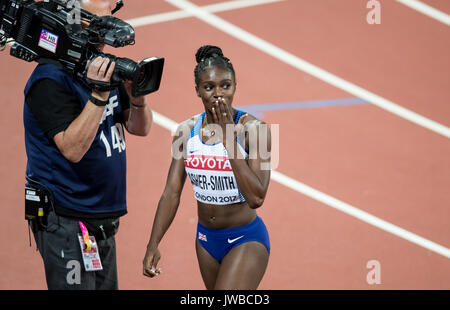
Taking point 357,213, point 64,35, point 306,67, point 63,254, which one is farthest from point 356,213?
point 64,35

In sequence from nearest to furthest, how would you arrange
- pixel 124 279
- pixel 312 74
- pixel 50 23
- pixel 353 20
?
pixel 50 23 → pixel 124 279 → pixel 312 74 → pixel 353 20

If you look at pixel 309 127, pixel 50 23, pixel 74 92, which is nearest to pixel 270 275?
pixel 309 127

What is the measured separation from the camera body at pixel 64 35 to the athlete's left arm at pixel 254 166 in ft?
2.26

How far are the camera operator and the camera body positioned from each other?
0.08m

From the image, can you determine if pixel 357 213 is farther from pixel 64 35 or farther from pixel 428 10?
pixel 64 35

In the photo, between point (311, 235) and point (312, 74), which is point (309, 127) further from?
point (311, 235)

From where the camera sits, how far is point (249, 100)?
7.05 m

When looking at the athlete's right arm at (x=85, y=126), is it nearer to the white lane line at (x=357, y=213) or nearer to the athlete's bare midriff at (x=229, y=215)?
the athlete's bare midriff at (x=229, y=215)

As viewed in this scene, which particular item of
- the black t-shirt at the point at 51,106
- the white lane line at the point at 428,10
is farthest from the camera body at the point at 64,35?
the white lane line at the point at 428,10

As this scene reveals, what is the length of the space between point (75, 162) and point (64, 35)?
2.20 feet

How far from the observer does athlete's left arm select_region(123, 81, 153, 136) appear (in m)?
3.30

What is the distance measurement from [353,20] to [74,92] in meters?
5.74

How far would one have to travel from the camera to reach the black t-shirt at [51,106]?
2916 mm

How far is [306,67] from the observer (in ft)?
24.6
